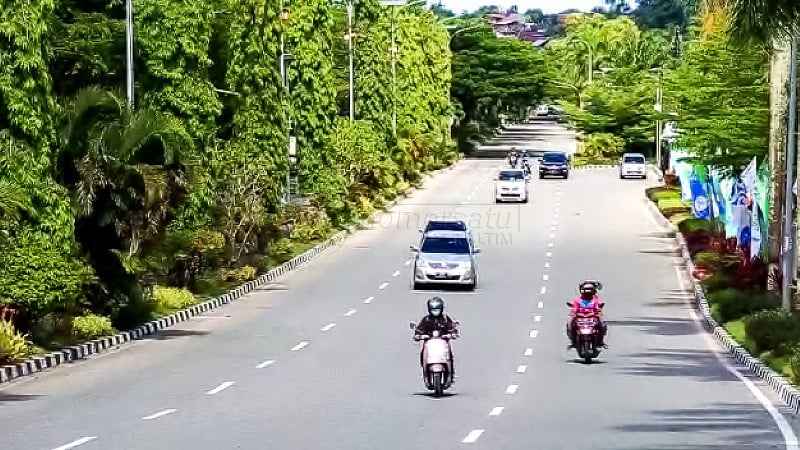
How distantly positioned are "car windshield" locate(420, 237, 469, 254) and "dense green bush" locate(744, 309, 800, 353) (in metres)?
15.2

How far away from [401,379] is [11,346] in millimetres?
6704

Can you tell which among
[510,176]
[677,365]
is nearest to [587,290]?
[677,365]

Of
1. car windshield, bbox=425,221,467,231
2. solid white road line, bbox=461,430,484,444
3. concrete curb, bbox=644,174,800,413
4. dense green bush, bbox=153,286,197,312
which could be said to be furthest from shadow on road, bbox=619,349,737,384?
car windshield, bbox=425,221,467,231

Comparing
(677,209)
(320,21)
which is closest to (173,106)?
(320,21)

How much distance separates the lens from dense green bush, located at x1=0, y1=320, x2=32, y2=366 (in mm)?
27469

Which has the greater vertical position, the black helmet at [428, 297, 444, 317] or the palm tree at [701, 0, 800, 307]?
the palm tree at [701, 0, 800, 307]

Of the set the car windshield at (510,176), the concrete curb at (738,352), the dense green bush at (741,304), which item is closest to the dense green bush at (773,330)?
the concrete curb at (738,352)

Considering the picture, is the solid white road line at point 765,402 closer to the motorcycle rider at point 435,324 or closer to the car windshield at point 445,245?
the motorcycle rider at point 435,324

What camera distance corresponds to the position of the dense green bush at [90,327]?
3228 cm

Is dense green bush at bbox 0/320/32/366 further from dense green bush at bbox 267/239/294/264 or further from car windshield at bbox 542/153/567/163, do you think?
car windshield at bbox 542/153/567/163

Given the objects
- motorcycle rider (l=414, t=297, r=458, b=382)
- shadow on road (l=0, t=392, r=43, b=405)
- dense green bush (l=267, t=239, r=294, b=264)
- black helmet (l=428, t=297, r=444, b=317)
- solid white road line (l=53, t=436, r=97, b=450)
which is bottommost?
dense green bush (l=267, t=239, r=294, b=264)

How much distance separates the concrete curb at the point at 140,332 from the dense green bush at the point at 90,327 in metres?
0.20

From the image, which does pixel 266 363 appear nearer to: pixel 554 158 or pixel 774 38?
pixel 774 38

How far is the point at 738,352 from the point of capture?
105ft
